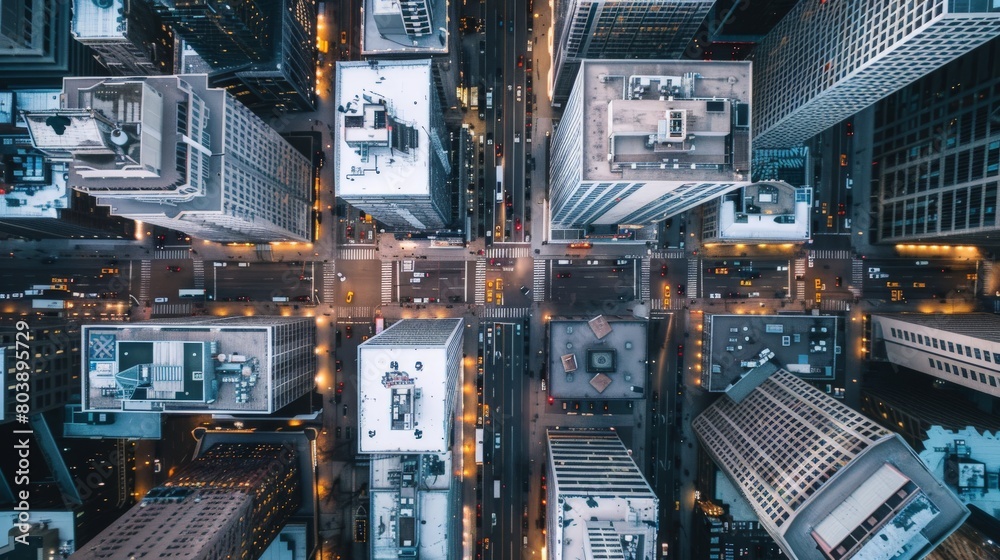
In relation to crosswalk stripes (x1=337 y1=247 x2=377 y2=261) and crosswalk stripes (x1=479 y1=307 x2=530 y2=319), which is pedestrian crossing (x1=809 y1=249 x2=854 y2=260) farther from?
crosswalk stripes (x1=337 y1=247 x2=377 y2=261)

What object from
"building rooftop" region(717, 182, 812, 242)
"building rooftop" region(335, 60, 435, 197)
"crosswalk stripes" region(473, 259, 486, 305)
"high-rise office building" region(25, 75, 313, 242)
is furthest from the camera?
"crosswalk stripes" region(473, 259, 486, 305)

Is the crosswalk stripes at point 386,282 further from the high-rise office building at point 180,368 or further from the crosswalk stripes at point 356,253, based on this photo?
the high-rise office building at point 180,368

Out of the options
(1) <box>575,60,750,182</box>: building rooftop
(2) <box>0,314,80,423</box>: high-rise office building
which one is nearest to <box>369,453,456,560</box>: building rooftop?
(1) <box>575,60,750,182</box>: building rooftop

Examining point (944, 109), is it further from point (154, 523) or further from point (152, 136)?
point (154, 523)

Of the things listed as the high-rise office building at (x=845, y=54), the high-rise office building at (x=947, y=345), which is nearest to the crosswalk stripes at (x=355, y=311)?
the high-rise office building at (x=845, y=54)

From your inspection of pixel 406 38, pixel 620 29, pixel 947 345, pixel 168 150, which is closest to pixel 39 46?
pixel 168 150

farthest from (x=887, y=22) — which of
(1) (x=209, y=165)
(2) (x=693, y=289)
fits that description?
(1) (x=209, y=165)
